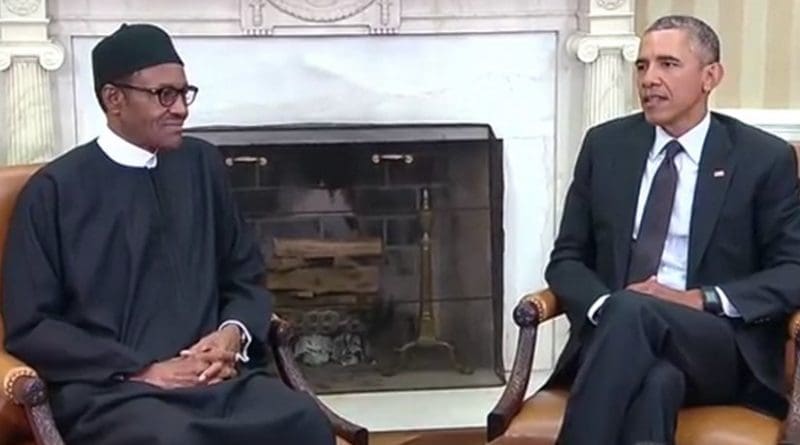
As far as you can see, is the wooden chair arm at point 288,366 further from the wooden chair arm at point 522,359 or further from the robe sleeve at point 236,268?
the wooden chair arm at point 522,359

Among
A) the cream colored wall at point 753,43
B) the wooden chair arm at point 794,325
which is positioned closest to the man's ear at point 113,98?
the wooden chair arm at point 794,325

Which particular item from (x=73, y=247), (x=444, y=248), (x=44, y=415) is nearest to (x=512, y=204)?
(x=444, y=248)

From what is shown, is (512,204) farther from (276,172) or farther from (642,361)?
(642,361)

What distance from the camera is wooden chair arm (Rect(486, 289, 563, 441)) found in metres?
2.85

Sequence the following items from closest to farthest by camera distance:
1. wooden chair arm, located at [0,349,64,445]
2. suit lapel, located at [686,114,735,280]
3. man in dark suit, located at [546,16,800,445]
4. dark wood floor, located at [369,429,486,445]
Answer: wooden chair arm, located at [0,349,64,445]
man in dark suit, located at [546,16,800,445]
suit lapel, located at [686,114,735,280]
dark wood floor, located at [369,429,486,445]

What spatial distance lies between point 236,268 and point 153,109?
42cm

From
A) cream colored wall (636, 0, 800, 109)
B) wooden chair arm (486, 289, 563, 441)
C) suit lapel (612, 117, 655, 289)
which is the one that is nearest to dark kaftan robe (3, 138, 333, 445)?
wooden chair arm (486, 289, 563, 441)

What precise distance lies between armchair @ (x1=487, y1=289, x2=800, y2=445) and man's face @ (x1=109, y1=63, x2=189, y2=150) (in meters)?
0.89

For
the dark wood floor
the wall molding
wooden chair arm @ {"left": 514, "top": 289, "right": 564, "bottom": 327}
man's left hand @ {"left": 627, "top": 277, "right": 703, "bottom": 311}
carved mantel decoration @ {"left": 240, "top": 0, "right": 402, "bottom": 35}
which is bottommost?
the dark wood floor

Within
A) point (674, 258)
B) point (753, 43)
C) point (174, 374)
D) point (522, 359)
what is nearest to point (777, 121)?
point (753, 43)

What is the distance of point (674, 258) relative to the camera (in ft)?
10.1

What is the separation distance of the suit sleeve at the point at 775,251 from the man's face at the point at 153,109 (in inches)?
50.1

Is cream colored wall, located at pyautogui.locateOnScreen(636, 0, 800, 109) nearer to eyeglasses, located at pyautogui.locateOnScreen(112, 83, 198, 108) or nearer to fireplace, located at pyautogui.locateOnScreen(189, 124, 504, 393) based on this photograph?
fireplace, located at pyautogui.locateOnScreen(189, 124, 504, 393)

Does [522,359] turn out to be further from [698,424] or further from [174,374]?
[174,374]
